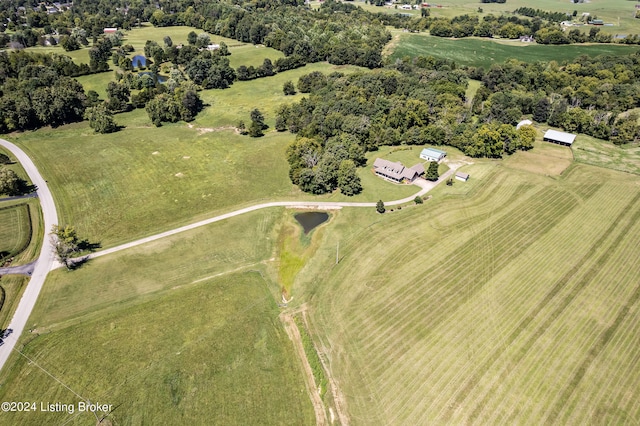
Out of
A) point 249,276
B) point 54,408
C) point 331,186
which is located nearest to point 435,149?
point 331,186

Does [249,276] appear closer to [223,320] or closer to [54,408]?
[223,320]

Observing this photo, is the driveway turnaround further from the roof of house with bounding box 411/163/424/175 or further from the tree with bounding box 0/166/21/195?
the tree with bounding box 0/166/21/195

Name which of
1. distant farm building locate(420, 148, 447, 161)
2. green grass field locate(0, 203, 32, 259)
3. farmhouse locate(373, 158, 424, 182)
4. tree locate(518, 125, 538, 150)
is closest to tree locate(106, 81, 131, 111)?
green grass field locate(0, 203, 32, 259)

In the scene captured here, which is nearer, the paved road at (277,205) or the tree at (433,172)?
the paved road at (277,205)

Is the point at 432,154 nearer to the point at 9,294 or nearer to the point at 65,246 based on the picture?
the point at 65,246

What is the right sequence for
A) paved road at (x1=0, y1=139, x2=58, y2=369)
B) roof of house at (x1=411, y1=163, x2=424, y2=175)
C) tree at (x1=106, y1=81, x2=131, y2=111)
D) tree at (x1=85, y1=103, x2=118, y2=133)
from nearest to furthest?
paved road at (x1=0, y1=139, x2=58, y2=369)
roof of house at (x1=411, y1=163, x2=424, y2=175)
tree at (x1=85, y1=103, x2=118, y2=133)
tree at (x1=106, y1=81, x2=131, y2=111)

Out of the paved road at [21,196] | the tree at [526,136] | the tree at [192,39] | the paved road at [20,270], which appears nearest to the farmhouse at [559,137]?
the tree at [526,136]

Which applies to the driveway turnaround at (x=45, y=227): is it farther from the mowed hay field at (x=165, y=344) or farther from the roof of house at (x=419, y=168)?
the roof of house at (x=419, y=168)
